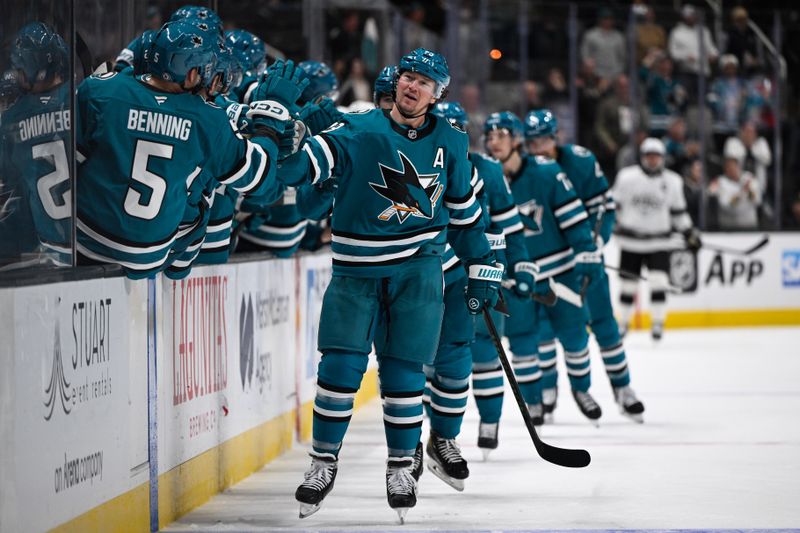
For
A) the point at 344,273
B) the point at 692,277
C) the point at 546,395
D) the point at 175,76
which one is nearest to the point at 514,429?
the point at 546,395

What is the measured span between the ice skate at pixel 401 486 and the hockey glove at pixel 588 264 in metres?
2.59

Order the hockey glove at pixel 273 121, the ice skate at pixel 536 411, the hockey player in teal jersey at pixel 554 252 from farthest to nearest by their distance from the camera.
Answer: the ice skate at pixel 536 411, the hockey player in teal jersey at pixel 554 252, the hockey glove at pixel 273 121

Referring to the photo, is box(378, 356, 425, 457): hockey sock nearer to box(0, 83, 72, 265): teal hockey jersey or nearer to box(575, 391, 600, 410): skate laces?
box(0, 83, 72, 265): teal hockey jersey

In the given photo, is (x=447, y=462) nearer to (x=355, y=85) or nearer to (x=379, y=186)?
(x=379, y=186)

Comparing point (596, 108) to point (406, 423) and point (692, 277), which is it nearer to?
point (692, 277)

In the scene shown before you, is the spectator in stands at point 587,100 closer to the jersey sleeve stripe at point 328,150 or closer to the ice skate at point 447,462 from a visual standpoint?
the ice skate at point 447,462

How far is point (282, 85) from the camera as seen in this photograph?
434 centimetres

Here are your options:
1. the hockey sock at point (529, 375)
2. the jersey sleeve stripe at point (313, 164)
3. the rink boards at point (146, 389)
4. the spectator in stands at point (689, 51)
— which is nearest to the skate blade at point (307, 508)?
the rink boards at point (146, 389)

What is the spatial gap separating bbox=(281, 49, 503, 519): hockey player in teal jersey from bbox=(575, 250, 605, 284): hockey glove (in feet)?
7.97

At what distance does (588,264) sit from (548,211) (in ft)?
1.09

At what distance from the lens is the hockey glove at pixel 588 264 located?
6969 mm

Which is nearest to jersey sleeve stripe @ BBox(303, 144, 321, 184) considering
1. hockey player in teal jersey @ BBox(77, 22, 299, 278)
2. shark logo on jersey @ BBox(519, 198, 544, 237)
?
hockey player in teal jersey @ BBox(77, 22, 299, 278)

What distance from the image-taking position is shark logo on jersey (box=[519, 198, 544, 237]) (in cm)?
697

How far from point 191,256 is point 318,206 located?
78 cm
